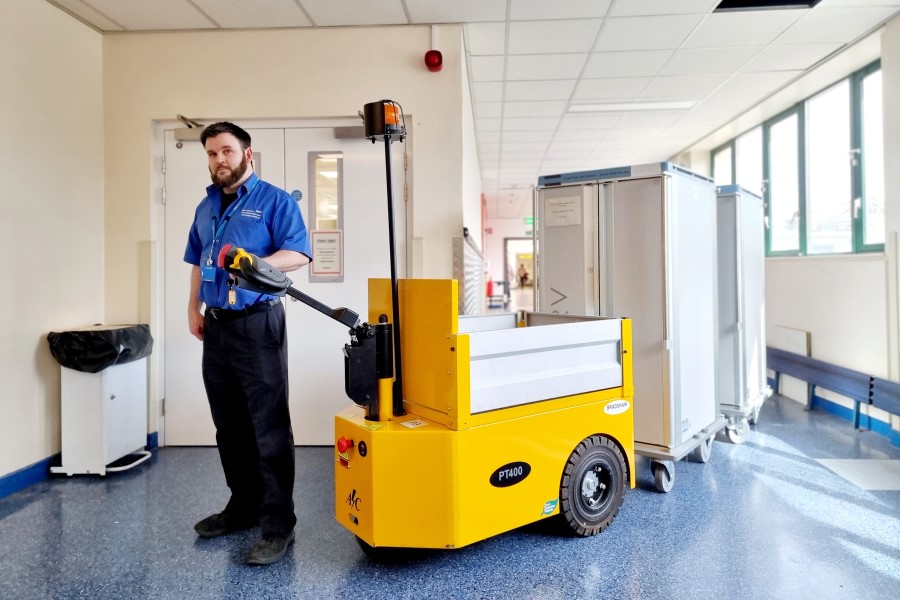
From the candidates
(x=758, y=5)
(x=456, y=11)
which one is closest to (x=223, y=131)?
(x=456, y=11)

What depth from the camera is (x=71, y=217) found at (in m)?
3.07

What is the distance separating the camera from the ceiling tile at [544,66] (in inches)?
153

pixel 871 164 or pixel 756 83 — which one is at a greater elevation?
pixel 756 83

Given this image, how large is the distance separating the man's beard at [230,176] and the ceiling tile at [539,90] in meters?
3.02

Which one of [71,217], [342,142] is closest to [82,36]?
[71,217]

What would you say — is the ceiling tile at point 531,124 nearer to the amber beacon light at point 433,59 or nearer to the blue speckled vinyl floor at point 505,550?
the amber beacon light at point 433,59

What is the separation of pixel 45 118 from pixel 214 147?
171 centimetres

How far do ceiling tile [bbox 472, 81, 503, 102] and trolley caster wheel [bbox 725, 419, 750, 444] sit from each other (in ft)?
10.6

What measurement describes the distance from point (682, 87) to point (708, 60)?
584mm

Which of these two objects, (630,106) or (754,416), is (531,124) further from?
(754,416)

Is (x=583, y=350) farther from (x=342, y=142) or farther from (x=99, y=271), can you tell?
(x=99, y=271)

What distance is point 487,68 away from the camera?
4.07 m

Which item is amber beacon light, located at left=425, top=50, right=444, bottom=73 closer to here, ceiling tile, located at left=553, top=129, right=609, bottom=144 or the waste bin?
the waste bin

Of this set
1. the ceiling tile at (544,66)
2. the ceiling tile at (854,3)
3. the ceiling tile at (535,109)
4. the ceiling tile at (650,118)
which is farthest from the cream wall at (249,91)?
the ceiling tile at (650,118)
